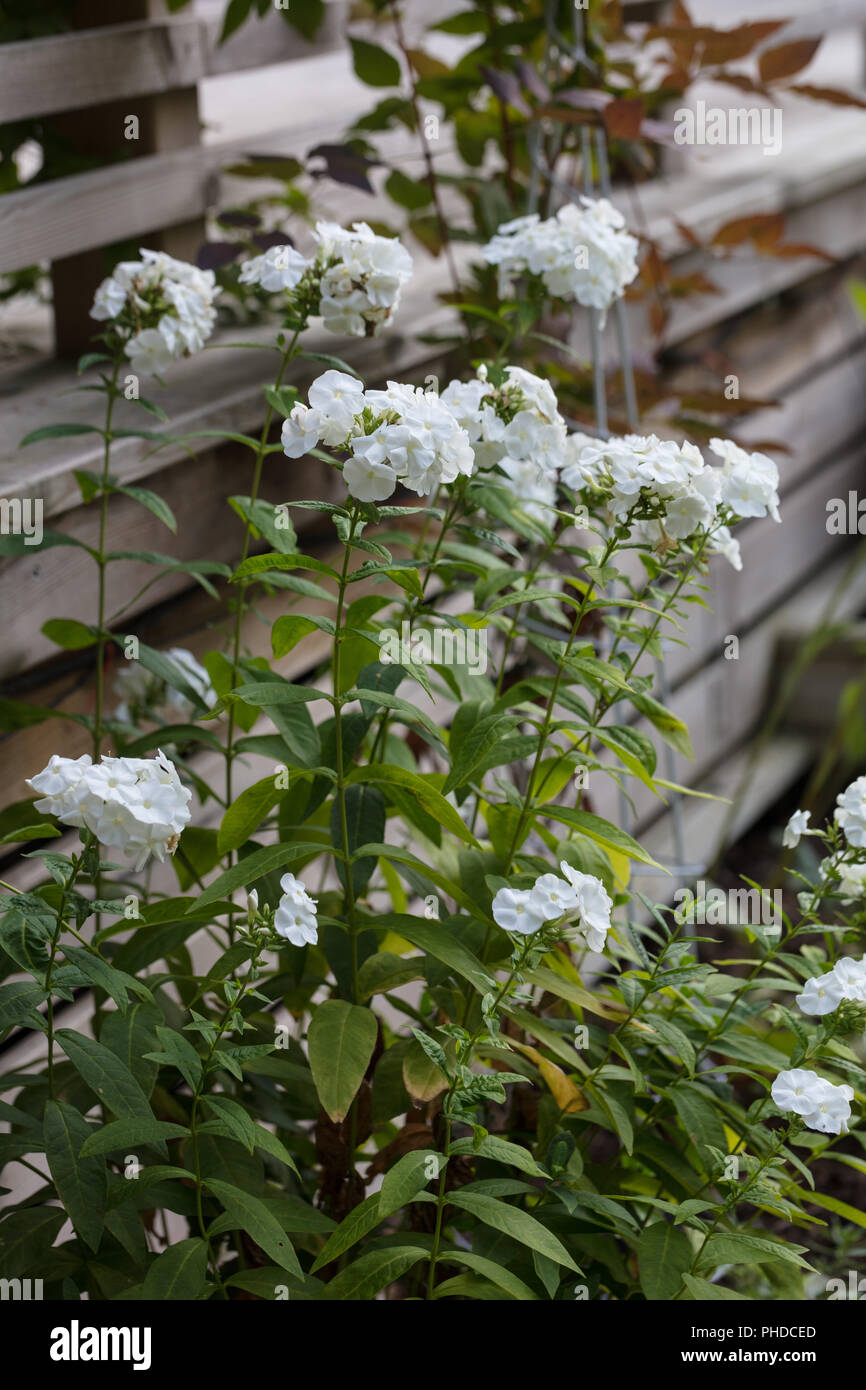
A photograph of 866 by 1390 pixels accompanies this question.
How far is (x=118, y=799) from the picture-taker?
3.18 feet

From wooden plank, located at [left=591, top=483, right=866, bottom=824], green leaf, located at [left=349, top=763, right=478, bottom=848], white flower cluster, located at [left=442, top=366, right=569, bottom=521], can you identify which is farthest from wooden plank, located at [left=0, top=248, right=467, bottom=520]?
wooden plank, located at [left=591, top=483, right=866, bottom=824]

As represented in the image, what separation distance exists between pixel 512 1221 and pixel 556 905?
26cm

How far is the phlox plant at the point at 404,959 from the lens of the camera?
106 cm

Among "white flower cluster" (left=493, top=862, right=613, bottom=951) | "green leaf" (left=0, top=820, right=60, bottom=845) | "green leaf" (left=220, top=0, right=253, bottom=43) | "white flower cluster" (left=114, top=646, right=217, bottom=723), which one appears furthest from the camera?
"green leaf" (left=220, top=0, right=253, bottom=43)

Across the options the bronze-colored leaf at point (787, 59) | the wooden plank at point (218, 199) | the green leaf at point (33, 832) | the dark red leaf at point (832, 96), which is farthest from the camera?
the bronze-colored leaf at point (787, 59)

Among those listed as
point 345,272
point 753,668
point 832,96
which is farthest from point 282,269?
point 753,668

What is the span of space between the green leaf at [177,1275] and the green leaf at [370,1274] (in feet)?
0.34

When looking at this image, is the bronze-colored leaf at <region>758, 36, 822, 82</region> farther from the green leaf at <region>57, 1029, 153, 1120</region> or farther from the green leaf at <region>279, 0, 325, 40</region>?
the green leaf at <region>57, 1029, 153, 1120</region>

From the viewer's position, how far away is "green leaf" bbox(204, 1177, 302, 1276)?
106cm

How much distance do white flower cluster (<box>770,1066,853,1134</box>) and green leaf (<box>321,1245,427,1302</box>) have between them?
0.32 m

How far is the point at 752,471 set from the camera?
1.27 metres

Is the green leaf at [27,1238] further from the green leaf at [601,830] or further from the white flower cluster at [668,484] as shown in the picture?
the white flower cluster at [668,484]

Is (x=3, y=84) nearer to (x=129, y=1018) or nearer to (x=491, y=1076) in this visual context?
(x=129, y=1018)

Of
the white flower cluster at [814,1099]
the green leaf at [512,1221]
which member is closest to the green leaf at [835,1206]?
the white flower cluster at [814,1099]
